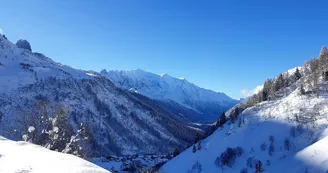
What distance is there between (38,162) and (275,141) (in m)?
45.9

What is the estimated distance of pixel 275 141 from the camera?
1896 inches

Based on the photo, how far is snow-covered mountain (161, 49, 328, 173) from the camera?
1593 inches

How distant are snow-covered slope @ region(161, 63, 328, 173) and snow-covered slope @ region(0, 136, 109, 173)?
32.6 meters

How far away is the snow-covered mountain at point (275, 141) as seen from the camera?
4046 centimetres

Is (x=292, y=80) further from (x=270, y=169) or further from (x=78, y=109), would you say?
(x=78, y=109)

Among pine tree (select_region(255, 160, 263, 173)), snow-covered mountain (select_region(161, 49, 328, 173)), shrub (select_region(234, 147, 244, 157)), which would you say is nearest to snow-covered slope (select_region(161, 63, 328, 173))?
snow-covered mountain (select_region(161, 49, 328, 173))

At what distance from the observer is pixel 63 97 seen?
186125 mm

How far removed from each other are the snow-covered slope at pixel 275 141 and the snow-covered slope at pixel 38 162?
3257 cm

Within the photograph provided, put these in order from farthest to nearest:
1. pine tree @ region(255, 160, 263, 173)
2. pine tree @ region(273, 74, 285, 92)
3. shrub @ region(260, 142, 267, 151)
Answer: pine tree @ region(273, 74, 285, 92)
shrub @ region(260, 142, 267, 151)
pine tree @ region(255, 160, 263, 173)

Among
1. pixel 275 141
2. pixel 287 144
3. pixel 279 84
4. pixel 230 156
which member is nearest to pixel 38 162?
pixel 287 144

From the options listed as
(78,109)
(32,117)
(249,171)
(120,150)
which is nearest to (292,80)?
(249,171)

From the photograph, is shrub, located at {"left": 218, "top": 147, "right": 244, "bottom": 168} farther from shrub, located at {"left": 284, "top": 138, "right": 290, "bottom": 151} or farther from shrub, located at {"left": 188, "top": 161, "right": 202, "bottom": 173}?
shrub, located at {"left": 284, "top": 138, "right": 290, "bottom": 151}

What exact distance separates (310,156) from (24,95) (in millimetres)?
160884

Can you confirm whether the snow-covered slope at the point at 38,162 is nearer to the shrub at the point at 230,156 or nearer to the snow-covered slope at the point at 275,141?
the snow-covered slope at the point at 275,141
